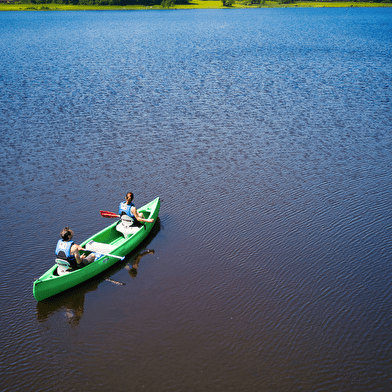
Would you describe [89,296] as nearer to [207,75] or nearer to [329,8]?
[207,75]

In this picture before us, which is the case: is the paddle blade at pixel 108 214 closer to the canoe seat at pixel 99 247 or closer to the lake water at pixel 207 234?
the lake water at pixel 207 234

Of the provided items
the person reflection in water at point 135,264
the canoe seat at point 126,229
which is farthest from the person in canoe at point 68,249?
the canoe seat at point 126,229

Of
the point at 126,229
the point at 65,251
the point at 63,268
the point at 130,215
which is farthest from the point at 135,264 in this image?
the point at 65,251

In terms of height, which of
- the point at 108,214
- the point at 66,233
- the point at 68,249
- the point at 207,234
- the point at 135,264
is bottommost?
the point at 135,264

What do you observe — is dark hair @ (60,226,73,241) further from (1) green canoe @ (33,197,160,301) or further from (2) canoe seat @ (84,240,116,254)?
(2) canoe seat @ (84,240,116,254)

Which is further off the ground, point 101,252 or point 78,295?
point 101,252

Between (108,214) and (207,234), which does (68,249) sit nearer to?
(108,214)
